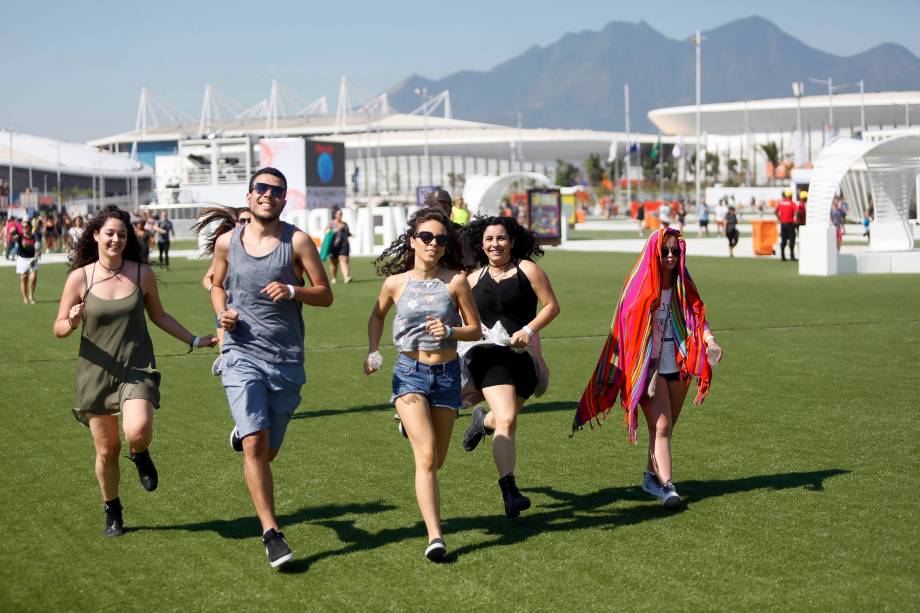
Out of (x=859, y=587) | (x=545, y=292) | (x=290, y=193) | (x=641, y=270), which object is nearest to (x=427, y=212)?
(x=545, y=292)

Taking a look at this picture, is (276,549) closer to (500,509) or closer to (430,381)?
(430,381)

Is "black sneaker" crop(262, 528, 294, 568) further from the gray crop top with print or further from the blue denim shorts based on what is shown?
the gray crop top with print

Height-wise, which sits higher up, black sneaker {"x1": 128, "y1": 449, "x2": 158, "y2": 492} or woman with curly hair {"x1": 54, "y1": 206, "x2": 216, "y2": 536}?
woman with curly hair {"x1": 54, "y1": 206, "x2": 216, "y2": 536}

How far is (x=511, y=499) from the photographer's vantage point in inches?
248

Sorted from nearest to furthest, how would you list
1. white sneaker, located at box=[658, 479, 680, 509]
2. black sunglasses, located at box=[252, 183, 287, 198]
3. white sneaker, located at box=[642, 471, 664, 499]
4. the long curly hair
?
black sunglasses, located at box=[252, 183, 287, 198]
white sneaker, located at box=[658, 479, 680, 509]
white sneaker, located at box=[642, 471, 664, 499]
the long curly hair

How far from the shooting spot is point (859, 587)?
5098mm

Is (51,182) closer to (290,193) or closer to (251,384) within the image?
(290,193)

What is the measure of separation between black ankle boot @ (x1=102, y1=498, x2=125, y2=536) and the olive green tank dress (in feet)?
1.52

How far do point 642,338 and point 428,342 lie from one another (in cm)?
159

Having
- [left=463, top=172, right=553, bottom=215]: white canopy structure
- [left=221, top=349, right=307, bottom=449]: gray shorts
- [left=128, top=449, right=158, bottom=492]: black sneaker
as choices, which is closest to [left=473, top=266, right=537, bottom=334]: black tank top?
[left=221, top=349, right=307, bottom=449]: gray shorts

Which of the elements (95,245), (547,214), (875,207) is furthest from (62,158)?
(95,245)

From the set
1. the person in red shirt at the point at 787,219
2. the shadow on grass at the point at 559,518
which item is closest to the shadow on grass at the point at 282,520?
the shadow on grass at the point at 559,518

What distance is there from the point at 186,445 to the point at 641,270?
364 centimetres

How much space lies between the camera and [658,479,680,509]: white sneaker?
6.52 m
